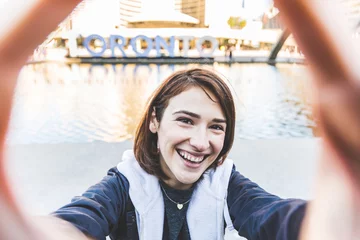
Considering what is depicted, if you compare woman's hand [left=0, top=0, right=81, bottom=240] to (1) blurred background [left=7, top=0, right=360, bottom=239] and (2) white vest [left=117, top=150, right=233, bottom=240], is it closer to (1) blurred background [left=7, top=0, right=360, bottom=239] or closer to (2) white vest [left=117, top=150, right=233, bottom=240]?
(1) blurred background [left=7, top=0, right=360, bottom=239]

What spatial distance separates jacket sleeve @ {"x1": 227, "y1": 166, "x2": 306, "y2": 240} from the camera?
0.63 m

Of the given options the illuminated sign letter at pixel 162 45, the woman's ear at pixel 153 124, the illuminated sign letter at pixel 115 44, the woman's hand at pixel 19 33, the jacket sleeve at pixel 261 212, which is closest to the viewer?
the woman's hand at pixel 19 33

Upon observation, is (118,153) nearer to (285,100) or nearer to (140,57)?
(285,100)

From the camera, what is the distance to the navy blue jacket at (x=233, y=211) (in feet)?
A: 2.20

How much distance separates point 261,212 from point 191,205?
233 mm

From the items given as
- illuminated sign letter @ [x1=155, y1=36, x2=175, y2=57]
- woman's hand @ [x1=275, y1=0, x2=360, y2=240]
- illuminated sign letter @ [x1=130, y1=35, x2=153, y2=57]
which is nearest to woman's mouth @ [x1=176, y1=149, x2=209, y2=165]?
woman's hand @ [x1=275, y1=0, x2=360, y2=240]

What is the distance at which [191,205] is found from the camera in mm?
958

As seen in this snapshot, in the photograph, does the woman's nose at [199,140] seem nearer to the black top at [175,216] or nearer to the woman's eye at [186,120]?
the woman's eye at [186,120]

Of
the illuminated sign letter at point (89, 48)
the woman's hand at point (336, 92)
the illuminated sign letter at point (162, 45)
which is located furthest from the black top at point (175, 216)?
the illuminated sign letter at point (89, 48)

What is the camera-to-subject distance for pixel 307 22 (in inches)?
16.1

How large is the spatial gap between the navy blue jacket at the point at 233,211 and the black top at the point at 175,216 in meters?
0.11

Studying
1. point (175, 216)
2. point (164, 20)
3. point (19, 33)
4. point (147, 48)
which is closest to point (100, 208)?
point (175, 216)

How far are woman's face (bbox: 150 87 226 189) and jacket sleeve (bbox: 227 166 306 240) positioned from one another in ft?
0.45

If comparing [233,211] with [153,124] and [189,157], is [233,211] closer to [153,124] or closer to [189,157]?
[189,157]
